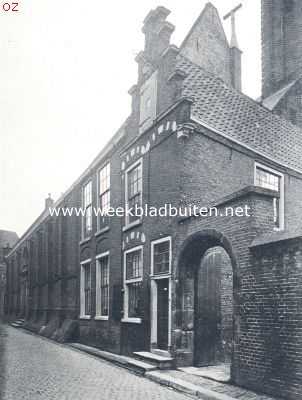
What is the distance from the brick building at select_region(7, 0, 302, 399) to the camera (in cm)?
838

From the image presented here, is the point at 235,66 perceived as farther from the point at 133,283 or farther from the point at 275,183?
the point at 133,283

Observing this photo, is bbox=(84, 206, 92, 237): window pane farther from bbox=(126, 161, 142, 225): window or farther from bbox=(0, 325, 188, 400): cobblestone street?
bbox=(0, 325, 188, 400): cobblestone street

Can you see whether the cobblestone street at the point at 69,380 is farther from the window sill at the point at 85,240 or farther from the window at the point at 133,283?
the window sill at the point at 85,240

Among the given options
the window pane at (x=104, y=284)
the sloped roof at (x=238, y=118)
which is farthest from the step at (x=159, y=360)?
the sloped roof at (x=238, y=118)

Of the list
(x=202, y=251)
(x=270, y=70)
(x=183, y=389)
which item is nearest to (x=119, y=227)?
(x=202, y=251)

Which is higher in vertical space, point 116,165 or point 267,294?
point 116,165

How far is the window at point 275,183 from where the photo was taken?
46.8 feet

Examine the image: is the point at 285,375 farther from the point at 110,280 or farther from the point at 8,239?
the point at 8,239

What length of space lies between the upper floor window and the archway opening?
183 inches

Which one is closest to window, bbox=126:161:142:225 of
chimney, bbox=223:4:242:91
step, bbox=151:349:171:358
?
step, bbox=151:349:171:358

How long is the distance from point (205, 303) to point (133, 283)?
3252mm

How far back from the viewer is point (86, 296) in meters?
19.6

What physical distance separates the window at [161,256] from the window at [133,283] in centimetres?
90

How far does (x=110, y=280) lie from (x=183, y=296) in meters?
5.17
